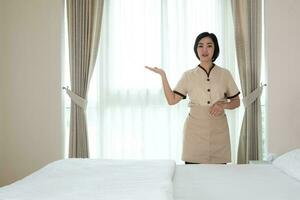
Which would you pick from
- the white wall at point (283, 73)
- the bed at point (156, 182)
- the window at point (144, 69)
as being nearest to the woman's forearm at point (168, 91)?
the window at point (144, 69)

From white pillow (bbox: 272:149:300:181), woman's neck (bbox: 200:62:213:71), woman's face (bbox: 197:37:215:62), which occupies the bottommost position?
white pillow (bbox: 272:149:300:181)

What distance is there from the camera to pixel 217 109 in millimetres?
2564

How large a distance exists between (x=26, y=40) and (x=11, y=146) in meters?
1.02

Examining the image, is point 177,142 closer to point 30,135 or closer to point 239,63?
point 239,63

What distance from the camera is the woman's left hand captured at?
256 centimetres

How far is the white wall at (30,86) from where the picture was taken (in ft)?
10.7

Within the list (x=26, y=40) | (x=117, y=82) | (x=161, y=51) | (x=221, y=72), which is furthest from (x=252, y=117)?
(x=26, y=40)

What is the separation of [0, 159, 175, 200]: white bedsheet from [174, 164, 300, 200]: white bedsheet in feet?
0.30

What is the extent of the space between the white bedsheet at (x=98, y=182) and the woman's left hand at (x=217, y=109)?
68cm

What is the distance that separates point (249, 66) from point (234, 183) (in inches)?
63.5

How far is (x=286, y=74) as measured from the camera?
119 inches

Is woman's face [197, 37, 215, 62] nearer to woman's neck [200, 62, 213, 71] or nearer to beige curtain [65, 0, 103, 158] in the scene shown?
woman's neck [200, 62, 213, 71]

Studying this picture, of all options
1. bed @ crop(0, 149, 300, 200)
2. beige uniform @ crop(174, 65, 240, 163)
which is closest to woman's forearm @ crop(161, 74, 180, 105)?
beige uniform @ crop(174, 65, 240, 163)

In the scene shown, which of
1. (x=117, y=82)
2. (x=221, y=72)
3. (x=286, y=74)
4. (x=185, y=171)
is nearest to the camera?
(x=185, y=171)
